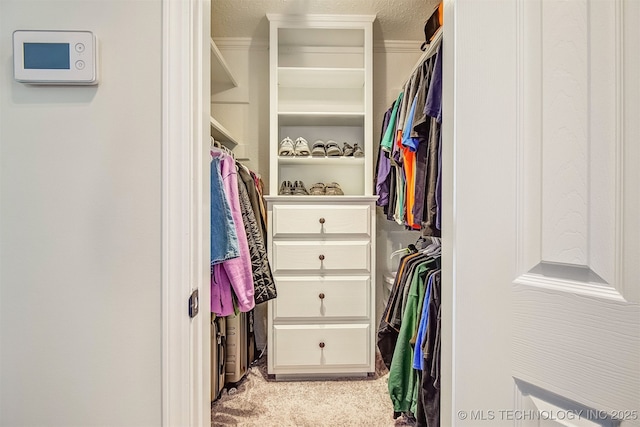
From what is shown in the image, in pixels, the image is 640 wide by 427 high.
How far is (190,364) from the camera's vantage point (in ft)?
2.29

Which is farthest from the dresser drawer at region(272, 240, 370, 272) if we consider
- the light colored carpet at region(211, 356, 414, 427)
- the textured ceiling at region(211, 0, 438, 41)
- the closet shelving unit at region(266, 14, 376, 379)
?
the textured ceiling at region(211, 0, 438, 41)

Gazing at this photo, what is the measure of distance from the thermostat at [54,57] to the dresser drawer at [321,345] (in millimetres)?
1604

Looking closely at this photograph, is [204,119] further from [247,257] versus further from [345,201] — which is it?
[345,201]

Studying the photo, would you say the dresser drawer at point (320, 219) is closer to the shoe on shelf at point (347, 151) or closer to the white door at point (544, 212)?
the shoe on shelf at point (347, 151)

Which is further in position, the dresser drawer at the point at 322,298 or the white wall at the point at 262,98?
the white wall at the point at 262,98

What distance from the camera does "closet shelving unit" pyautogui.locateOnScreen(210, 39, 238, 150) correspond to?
5.72ft

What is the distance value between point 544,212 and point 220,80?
218 centimetres

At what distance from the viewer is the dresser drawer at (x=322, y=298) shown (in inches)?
74.3

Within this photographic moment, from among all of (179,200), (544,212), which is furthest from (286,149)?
(544,212)

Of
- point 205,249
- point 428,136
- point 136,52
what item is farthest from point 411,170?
point 136,52

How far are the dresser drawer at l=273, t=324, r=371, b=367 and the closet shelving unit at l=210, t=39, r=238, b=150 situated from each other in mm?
1233

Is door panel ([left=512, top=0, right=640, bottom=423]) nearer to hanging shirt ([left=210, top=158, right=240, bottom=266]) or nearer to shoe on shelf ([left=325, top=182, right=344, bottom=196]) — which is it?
hanging shirt ([left=210, top=158, right=240, bottom=266])

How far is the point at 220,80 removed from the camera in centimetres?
217
